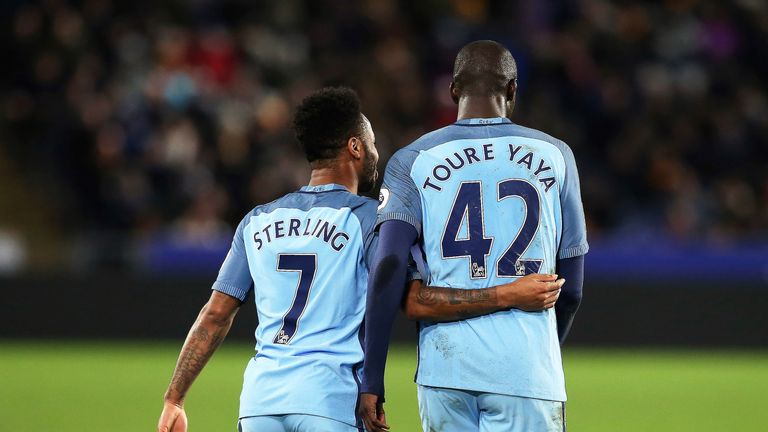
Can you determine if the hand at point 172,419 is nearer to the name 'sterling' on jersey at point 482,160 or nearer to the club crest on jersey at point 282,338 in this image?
the club crest on jersey at point 282,338

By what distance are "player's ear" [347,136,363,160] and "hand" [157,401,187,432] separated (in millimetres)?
1159

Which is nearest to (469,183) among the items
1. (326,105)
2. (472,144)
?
(472,144)

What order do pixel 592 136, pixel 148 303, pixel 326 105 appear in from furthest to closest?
pixel 592 136 → pixel 148 303 → pixel 326 105

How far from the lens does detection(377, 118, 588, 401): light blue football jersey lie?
3.95 meters

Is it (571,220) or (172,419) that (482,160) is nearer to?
(571,220)

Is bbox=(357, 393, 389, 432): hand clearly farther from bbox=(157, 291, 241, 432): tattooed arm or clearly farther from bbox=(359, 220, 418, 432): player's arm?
bbox=(157, 291, 241, 432): tattooed arm

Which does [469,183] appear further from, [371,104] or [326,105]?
[371,104]

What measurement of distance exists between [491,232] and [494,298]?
9.1 inches

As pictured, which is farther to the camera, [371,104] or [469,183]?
[371,104]

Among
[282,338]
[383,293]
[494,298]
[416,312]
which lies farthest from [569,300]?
[282,338]

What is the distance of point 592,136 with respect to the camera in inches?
586

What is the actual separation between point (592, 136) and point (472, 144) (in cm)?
1108

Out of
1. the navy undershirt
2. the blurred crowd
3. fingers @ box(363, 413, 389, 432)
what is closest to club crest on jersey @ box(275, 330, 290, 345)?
the navy undershirt

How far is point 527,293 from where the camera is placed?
395 cm
